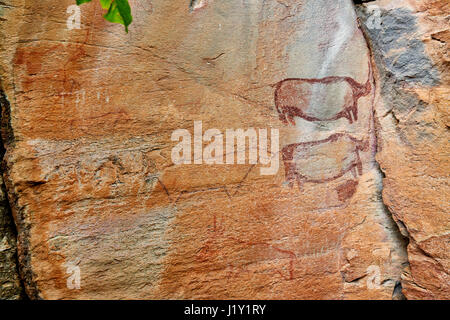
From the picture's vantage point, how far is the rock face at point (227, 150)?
1947mm

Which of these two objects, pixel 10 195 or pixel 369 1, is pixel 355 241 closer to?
pixel 369 1

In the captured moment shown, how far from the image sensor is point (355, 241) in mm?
2211

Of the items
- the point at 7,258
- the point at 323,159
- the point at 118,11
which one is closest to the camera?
the point at 118,11

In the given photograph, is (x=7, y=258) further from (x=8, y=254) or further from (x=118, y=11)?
(x=118, y=11)

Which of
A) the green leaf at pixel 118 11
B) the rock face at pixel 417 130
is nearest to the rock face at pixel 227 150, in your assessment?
the rock face at pixel 417 130

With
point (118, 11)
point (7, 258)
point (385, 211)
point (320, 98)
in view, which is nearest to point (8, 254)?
point (7, 258)

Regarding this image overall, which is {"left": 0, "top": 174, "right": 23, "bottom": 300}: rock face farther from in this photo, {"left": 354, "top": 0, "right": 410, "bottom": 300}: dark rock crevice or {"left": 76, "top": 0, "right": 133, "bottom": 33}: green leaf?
{"left": 354, "top": 0, "right": 410, "bottom": 300}: dark rock crevice

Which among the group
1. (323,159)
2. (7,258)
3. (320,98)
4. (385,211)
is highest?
(320,98)

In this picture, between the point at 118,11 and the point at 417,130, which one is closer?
the point at 118,11

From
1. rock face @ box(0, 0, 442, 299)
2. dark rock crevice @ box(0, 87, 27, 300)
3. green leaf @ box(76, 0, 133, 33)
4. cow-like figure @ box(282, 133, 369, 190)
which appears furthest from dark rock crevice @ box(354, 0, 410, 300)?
dark rock crevice @ box(0, 87, 27, 300)

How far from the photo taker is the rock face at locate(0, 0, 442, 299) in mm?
1947

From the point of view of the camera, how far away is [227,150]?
2.11 meters
